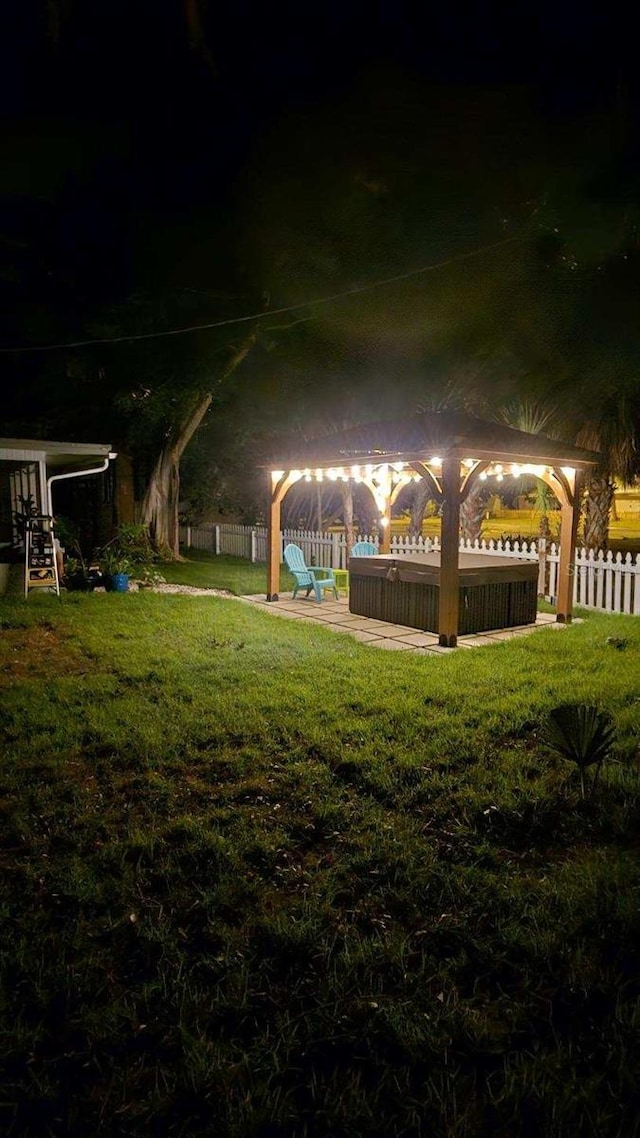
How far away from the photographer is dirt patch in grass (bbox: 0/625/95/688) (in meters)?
6.55

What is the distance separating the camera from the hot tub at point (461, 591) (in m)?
8.50

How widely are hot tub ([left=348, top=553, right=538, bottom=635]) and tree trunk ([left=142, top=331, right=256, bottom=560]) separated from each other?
34.4 ft

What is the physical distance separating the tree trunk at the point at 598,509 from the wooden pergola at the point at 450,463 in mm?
5099

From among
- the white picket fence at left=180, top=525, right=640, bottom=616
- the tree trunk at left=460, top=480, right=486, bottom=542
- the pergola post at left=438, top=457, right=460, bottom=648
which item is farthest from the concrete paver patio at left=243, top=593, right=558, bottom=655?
the tree trunk at left=460, top=480, right=486, bottom=542

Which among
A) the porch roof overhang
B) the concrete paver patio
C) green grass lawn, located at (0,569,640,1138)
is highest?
the porch roof overhang

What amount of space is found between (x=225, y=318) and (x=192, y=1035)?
1843 cm

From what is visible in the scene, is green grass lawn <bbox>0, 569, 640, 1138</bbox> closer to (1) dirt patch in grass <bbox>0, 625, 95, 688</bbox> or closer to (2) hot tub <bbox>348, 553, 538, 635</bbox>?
(1) dirt patch in grass <bbox>0, 625, 95, 688</bbox>

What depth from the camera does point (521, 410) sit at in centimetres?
1458

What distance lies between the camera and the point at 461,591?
8359mm

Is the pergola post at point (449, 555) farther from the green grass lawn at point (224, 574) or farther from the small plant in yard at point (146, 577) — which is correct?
the small plant in yard at point (146, 577)

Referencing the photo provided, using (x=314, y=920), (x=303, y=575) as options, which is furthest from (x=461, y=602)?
(x=314, y=920)

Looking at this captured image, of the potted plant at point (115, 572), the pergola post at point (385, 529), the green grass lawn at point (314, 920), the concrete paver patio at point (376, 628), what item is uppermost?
the pergola post at point (385, 529)

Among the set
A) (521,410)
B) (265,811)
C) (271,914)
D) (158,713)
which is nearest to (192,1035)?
(271,914)

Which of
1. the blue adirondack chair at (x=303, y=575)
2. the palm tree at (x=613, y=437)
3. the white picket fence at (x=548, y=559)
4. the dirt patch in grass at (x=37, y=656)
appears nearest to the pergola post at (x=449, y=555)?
the white picket fence at (x=548, y=559)
